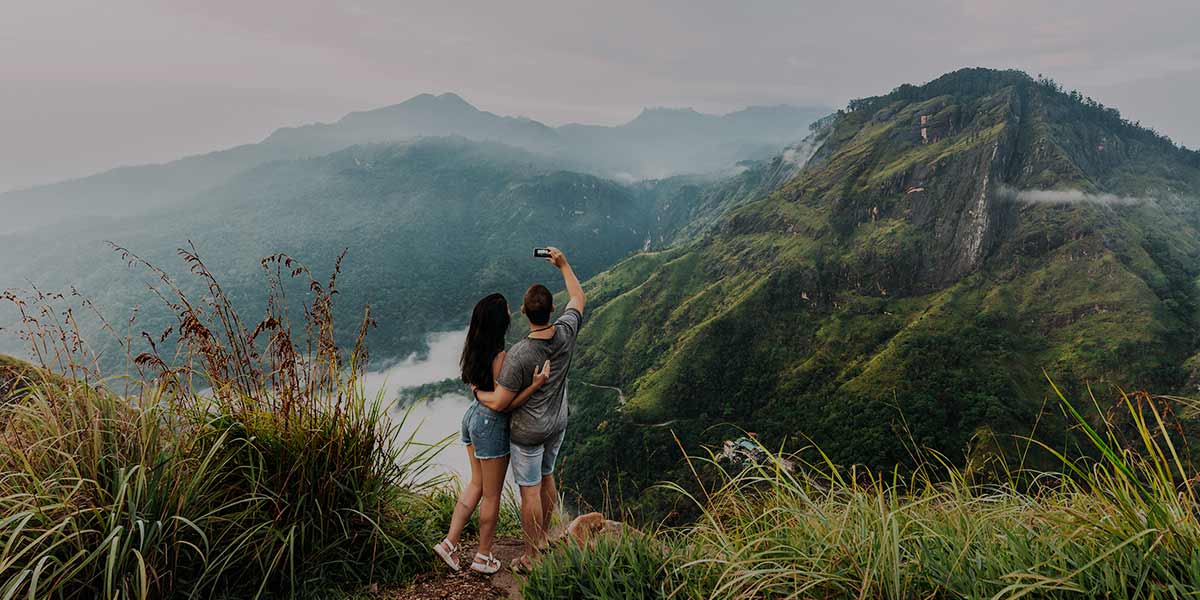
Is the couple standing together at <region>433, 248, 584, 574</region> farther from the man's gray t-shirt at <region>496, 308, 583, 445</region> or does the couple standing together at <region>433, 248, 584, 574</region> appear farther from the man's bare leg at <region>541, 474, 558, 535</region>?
the man's bare leg at <region>541, 474, 558, 535</region>

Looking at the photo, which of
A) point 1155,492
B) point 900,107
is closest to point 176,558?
point 1155,492

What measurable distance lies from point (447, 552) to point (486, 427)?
32.5 inches

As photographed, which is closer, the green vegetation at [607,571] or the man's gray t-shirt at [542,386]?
the green vegetation at [607,571]

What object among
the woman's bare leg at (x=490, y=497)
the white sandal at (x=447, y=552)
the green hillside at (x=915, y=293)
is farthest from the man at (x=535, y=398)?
the green hillside at (x=915, y=293)

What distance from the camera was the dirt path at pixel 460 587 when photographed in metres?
3.13

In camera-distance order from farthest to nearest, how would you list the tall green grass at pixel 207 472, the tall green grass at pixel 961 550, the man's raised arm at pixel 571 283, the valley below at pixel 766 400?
the man's raised arm at pixel 571 283 → the tall green grass at pixel 207 472 → the valley below at pixel 766 400 → the tall green grass at pixel 961 550

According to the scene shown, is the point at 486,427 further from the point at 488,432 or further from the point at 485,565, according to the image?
the point at 485,565

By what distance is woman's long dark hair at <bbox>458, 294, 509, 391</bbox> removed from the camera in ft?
11.2

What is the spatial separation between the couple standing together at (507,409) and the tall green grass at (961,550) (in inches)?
29.8

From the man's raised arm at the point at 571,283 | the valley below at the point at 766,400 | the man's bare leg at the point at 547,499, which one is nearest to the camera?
the valley below at the point at 766,400

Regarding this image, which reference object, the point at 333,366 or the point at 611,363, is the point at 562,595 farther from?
the point at 611,363

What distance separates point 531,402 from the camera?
11.2ft

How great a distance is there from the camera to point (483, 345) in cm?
344

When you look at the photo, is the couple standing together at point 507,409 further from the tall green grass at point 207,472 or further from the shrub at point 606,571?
the shrub at point 606,571
